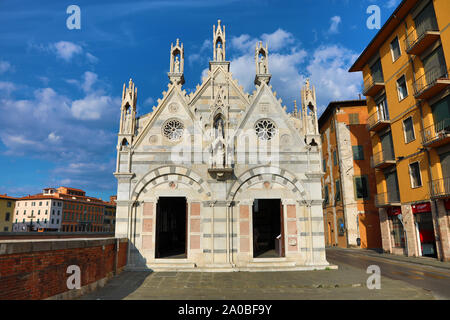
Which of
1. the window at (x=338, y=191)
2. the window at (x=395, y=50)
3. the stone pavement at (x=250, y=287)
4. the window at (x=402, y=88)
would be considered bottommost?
the stone pavement at (x=250, y=287)

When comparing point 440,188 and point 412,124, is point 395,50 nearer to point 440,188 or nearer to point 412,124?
point 412,124

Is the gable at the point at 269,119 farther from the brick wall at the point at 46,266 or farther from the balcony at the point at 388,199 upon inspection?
the balcony at the point at 388,199

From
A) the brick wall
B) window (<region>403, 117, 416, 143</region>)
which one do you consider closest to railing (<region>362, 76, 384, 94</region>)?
window (<region>403, 117, 416, 143</region>)

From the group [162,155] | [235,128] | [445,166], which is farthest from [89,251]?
[445,166]

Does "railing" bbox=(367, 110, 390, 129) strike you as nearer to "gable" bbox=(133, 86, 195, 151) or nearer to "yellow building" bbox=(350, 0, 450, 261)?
"yellow building" bbox=(350, 0, 450, 261)

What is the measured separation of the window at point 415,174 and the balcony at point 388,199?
8.38 feet

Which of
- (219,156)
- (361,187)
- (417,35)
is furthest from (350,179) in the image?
(219,156)

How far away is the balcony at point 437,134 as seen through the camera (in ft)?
65.1

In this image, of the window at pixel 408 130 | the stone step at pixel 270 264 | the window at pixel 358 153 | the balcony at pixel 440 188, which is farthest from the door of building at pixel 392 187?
the stone step at pixel 270 264

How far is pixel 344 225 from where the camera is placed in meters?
34.7

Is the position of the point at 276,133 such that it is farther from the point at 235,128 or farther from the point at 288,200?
the point at 288,200

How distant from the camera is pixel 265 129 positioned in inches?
701

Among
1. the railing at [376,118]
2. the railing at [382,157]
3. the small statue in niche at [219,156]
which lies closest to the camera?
the small statue in niche at [219,156]
